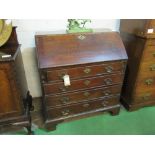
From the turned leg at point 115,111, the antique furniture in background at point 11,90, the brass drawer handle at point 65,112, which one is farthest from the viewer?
the turned leg at point 115,111

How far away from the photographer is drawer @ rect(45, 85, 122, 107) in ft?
5.40

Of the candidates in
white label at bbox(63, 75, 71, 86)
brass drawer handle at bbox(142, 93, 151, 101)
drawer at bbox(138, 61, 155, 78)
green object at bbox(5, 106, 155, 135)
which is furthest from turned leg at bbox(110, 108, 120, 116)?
white label at bbox(63, 75, 71, 86)

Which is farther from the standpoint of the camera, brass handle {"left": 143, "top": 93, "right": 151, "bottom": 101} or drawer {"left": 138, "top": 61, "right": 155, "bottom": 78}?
brass handle {"left": 143, "top": 93, "right": 151, "bottom": 101}

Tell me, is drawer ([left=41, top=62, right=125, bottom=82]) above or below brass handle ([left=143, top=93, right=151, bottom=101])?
above

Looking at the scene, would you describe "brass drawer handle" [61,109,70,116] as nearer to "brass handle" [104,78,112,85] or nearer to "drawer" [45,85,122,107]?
"drawer" [45,85,122,107]

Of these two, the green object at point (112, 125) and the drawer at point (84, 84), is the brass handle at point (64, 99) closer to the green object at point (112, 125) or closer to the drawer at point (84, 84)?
the drawer at point (84, 84)

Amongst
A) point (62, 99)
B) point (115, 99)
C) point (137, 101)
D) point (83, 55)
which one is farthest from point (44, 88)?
point (137, 101)

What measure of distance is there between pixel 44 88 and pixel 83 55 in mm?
496

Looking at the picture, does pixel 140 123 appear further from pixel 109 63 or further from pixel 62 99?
pixel 62 99

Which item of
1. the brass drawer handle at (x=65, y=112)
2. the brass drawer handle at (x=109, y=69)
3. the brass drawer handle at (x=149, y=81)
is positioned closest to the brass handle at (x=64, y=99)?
the brass drawer handle at (x=65, y=112)

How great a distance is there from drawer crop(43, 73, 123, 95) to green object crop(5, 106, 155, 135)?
49 cm

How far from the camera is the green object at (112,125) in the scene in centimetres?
179

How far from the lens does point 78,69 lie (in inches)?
61.1

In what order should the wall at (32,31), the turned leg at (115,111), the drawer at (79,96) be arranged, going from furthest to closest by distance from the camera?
the turned leg at (115,111), the wall at (32,31), the drawer at (79,96)
